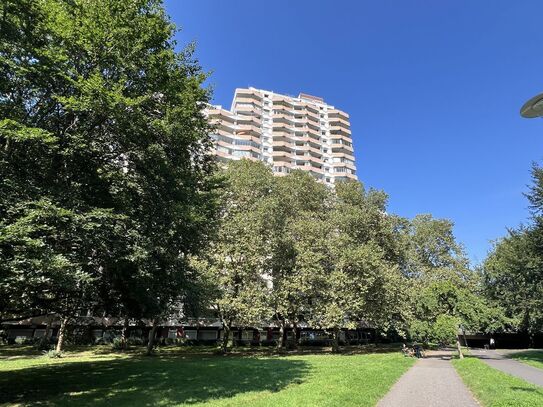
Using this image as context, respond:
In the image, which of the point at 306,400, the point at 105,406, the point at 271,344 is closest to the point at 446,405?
the point at 306,400

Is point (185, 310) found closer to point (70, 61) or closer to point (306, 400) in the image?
point (306, 400)

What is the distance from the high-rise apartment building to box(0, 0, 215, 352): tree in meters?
67.3

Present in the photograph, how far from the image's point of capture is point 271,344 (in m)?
49.4

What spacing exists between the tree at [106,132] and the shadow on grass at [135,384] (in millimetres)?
3195

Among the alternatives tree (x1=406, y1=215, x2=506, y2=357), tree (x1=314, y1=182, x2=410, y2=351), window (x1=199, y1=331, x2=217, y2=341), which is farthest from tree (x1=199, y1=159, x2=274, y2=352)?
window (x1=199, y1=331, x2=217, y2=341)

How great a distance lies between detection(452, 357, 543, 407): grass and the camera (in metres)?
10.2

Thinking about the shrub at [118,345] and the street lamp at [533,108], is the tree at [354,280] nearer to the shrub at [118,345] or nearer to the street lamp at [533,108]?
the shrub at [118,345]

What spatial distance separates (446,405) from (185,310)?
12.9 meters

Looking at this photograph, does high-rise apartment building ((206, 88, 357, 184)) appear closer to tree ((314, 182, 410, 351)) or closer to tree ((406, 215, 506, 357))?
tree ((406, 215, 506, 357))

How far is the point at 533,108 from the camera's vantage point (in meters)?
8.29

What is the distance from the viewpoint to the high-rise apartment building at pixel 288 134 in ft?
292

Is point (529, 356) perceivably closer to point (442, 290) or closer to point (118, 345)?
point (442, 290)

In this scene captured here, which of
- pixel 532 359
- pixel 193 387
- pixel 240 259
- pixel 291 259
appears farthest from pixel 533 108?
pixel 291 259

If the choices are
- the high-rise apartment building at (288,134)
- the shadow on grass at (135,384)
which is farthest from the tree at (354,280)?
the high-rise apartment building at (288,134)
